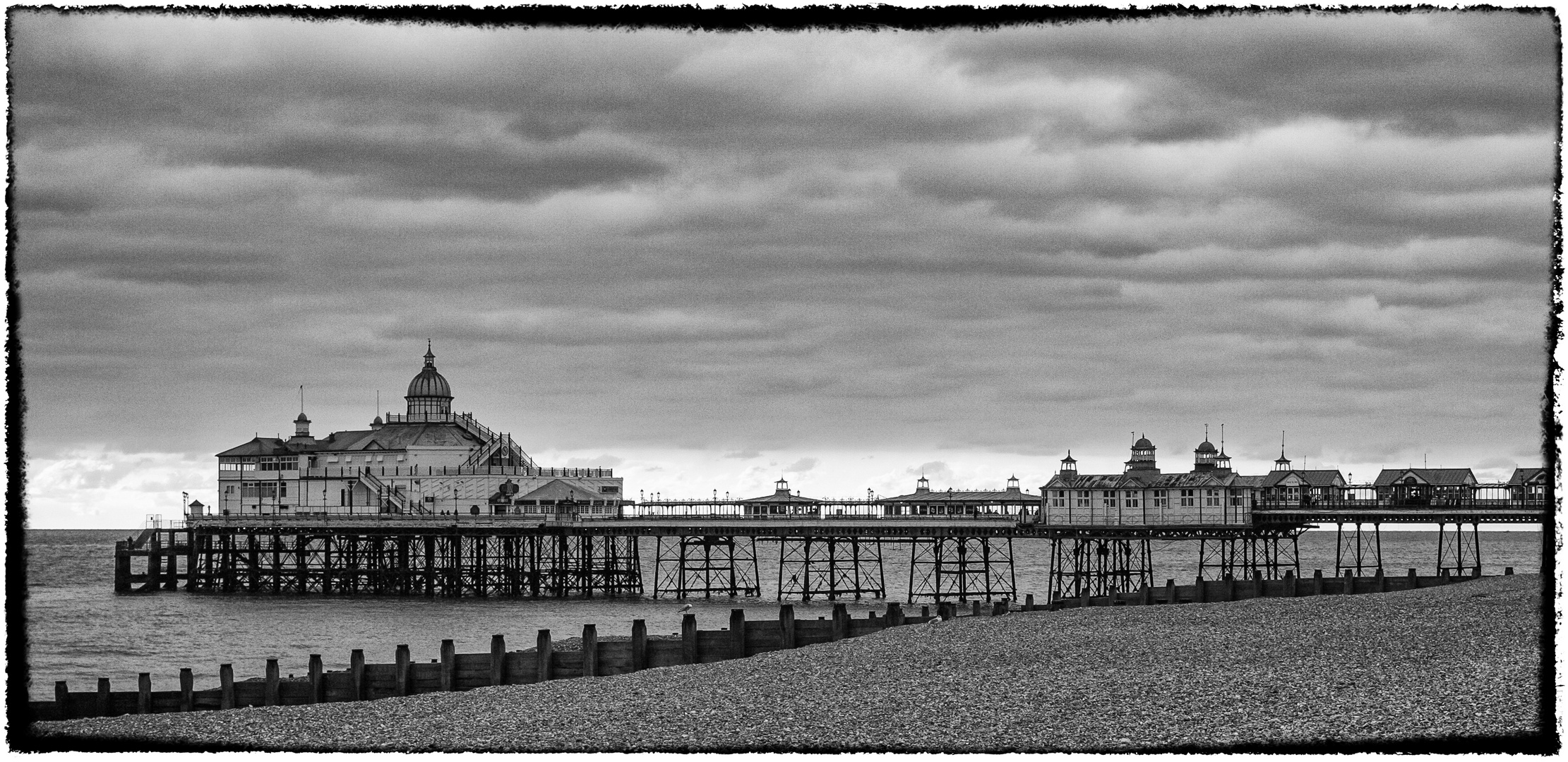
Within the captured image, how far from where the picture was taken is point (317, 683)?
102ft

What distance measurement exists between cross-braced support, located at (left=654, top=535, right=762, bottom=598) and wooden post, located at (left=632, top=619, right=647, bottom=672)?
40.1 m

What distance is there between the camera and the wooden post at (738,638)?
108 ft

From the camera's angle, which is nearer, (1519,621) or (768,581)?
(1519,621)

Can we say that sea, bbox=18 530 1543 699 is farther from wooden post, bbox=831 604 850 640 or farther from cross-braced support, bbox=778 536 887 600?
wooden post, bbox=831 604 850 640

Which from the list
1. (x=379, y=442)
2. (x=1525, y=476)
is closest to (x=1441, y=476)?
(x=1525, y=476)

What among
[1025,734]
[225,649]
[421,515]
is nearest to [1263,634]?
[1025,734]

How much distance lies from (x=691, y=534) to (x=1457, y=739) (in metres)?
61.4

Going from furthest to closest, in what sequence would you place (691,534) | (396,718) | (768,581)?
(768,581)
(691,534)
(396,718)

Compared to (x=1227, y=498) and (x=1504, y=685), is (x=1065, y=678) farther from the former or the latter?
(x=1227, y=498)

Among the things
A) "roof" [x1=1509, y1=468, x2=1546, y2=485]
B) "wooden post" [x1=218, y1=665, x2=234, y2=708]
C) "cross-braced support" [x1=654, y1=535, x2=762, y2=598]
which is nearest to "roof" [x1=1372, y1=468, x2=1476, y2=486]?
"roof" [x1=1509, y1=468, x2=1546, y2=485]

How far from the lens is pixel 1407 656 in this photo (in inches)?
1005

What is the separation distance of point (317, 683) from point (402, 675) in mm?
1432

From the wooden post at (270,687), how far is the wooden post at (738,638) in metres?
7.77

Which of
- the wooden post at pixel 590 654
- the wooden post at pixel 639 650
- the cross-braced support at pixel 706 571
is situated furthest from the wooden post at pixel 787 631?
the cross-braced support at pixel 706 571
